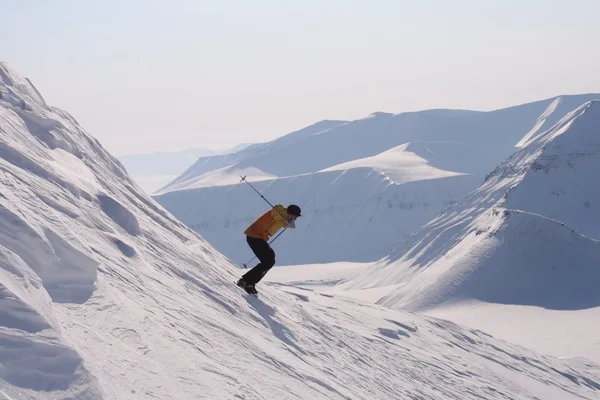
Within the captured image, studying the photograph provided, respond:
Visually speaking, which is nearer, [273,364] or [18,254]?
[18,254]

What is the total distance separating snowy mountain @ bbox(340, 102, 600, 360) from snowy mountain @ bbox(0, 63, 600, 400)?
1259 inches

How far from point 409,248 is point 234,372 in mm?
98285

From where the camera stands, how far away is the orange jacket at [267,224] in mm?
14180

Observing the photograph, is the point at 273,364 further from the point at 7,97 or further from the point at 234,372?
the point at 7,97

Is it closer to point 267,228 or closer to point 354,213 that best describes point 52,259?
point 267,228

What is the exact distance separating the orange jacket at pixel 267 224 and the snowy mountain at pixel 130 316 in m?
1.14

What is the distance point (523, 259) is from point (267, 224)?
59767 mm

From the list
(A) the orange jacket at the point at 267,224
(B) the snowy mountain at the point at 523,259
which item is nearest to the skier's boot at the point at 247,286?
(A) the orange jacket at the point at 267,224

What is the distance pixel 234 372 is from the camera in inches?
372

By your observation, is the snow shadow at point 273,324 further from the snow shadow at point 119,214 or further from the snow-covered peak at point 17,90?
the snow-covered peak at point 17,90

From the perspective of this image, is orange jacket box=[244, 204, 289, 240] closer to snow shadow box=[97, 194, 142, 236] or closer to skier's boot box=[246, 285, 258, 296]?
skier's boot box=[246, 285, 258, 296]

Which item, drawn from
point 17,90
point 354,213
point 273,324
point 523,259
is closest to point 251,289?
point 273,324

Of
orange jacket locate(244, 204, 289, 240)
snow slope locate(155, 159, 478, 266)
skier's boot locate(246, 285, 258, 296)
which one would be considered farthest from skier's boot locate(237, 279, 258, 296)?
snow slope locate(155, 159, 478, 266)

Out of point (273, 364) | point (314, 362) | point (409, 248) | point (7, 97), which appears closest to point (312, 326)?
point (314, 362)
